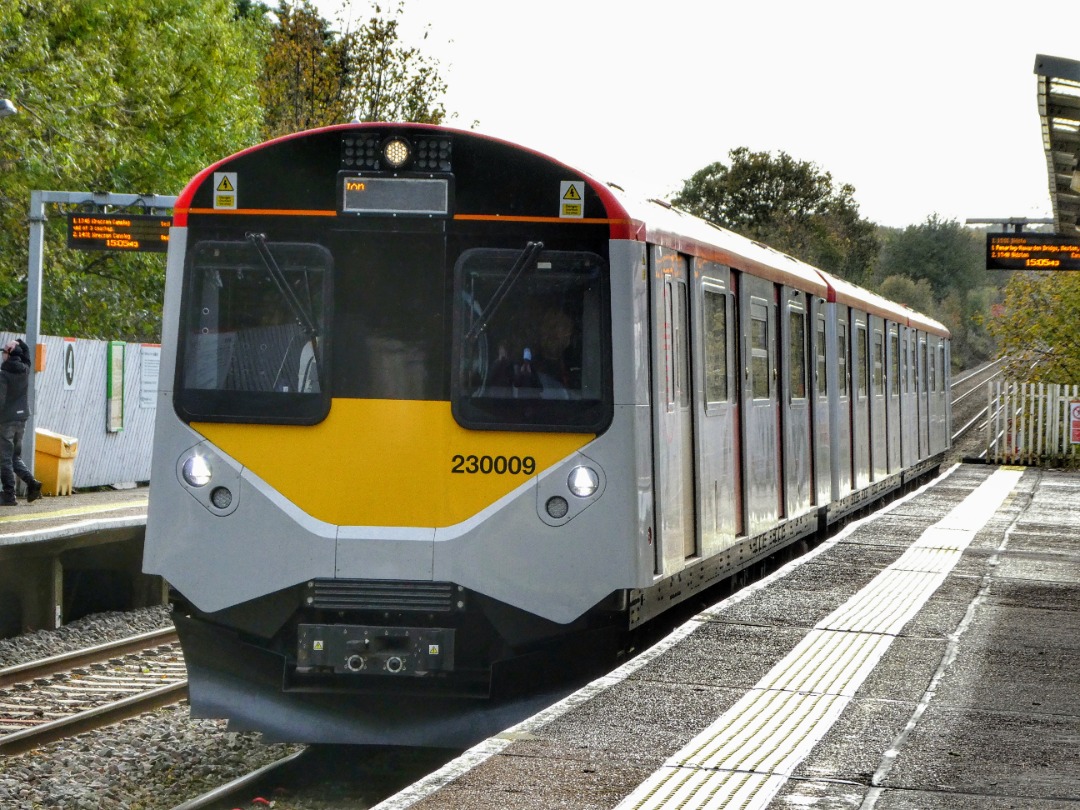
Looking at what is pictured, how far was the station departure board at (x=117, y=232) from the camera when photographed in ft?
68.5

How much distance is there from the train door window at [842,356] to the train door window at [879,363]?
2.82 m

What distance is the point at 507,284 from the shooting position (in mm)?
7738

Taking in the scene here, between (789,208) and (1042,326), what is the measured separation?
4390 centimetres

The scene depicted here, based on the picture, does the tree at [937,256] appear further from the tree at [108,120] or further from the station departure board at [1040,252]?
the station departure board at [1040,252]

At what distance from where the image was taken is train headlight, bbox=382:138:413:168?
7.91 m

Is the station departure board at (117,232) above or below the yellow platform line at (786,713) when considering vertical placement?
above

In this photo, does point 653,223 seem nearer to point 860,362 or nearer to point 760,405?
point 760,405

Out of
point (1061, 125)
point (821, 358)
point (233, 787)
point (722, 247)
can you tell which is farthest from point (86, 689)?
point (1061, 125)

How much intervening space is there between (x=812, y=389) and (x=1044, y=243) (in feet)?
43.8

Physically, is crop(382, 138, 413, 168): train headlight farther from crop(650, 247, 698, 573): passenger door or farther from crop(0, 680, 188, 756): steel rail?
crop(0, 680, 188, 756): steel rail

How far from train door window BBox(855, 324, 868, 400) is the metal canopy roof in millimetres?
2500

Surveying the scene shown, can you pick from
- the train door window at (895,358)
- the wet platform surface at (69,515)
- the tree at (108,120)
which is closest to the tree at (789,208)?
the tree at (108,120)

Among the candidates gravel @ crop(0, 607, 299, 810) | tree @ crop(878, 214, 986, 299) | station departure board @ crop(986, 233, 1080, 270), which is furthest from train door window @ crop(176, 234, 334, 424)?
tree @ crop(878, 214, 986, 299)

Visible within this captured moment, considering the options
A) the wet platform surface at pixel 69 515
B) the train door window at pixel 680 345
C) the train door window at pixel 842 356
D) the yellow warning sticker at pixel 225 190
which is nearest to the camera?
the yellow warning sticker at pixel 225 190
